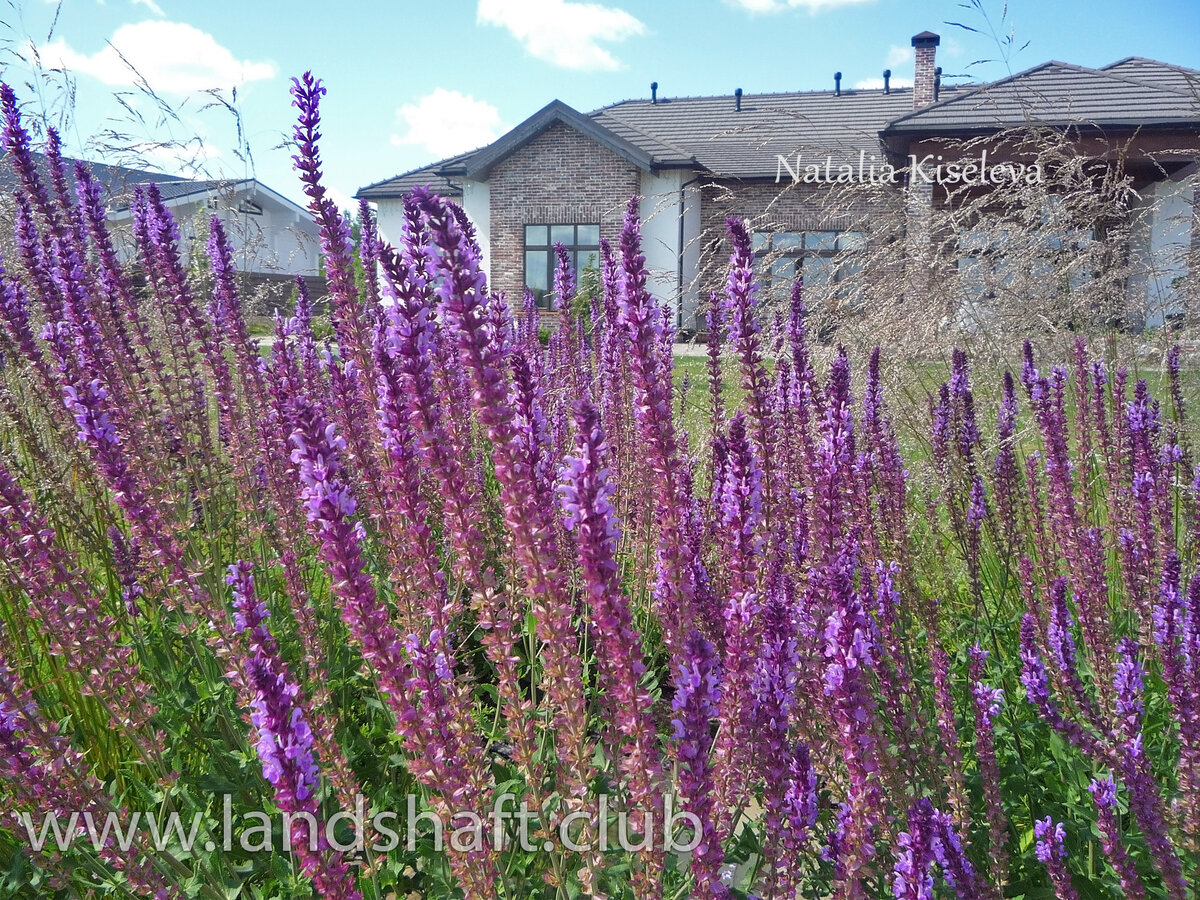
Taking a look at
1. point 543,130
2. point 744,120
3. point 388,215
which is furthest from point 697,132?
point 388,215

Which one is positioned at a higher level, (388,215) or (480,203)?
(388,215)

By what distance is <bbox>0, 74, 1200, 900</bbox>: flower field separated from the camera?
1.53 m

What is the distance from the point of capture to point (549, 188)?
80.4ft

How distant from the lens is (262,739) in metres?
1.36

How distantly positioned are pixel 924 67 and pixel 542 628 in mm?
28818

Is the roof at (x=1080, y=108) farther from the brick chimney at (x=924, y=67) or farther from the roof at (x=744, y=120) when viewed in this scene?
the brick chimney at (x=924, y=67)

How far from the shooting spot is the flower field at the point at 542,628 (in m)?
1.53

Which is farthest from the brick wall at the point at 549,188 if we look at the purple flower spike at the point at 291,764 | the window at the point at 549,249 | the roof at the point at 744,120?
the purple flower spike at the point at 291,764

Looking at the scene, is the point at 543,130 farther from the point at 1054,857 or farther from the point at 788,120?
the point at 1054,857

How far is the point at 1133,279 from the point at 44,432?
6.83m

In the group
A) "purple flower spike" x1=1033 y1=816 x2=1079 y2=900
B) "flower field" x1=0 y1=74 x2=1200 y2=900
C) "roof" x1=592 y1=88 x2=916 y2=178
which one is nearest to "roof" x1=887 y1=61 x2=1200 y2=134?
"roof" x1=592 y1=88 x2=916 y2=178

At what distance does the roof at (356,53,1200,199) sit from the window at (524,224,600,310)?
8.25 ft

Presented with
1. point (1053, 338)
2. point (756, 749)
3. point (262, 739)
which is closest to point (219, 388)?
point (262, 739)

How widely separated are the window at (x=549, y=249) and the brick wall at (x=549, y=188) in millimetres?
221
